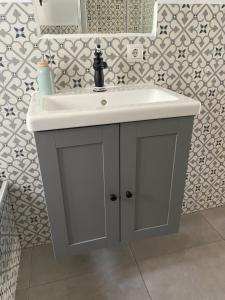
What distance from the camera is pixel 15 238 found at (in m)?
1.34

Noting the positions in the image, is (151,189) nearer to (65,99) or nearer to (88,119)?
(88,119)

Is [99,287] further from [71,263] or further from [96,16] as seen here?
[96,16]

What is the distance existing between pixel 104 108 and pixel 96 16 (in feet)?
1.96

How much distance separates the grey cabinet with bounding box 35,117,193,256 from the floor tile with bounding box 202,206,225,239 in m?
0.59

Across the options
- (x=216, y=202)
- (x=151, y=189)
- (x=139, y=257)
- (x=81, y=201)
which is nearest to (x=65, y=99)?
(x=81, y=201)

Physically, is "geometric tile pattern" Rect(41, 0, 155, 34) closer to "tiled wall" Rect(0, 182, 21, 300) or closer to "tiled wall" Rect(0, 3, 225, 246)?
"tiled wall" Rect(0, 3, 225, 246)

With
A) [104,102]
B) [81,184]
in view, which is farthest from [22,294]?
[104,102]

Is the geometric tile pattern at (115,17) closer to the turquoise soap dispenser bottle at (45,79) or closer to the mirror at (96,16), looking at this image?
the mirror at (96,16)

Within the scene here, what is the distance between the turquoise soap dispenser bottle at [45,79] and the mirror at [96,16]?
19 cm

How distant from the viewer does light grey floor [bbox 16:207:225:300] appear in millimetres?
1186

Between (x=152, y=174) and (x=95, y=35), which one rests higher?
(x=95, y=35)

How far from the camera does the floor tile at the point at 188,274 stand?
3.87 feet

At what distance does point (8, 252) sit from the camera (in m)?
1.16

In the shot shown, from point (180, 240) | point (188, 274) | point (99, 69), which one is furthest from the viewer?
point (180, 240)
